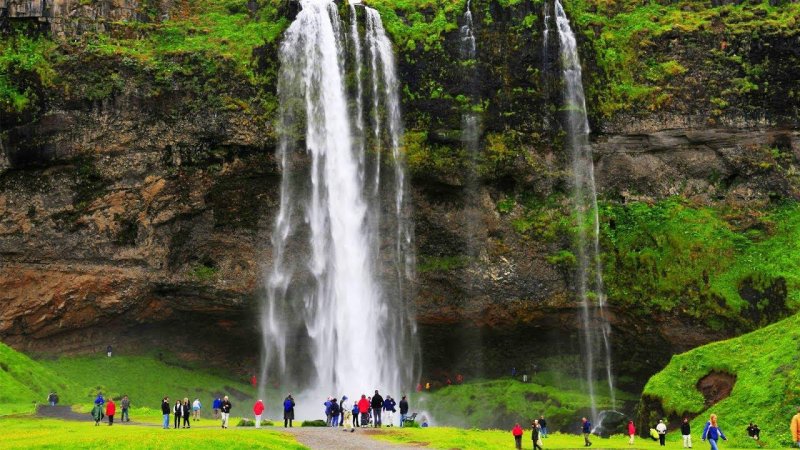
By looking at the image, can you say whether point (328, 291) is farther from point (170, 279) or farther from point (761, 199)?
point (761, 199)

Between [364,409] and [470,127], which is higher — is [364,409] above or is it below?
below

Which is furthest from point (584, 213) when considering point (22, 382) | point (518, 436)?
point (22, 382)

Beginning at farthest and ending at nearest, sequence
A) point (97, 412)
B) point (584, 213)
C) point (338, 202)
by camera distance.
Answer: point (584, 213) < point (338, 202) < point (97, 412)

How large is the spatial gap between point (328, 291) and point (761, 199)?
29755mm

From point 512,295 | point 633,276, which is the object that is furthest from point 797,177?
point 512,295

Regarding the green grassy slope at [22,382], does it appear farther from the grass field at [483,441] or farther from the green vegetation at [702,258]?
the green vegetation at [702,258]

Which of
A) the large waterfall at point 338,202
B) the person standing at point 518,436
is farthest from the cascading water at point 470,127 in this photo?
the person standing at point 518,436

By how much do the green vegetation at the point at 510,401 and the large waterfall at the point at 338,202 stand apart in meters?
3.14

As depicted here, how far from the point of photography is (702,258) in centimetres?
5522

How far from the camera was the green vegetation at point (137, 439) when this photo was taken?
26781 millimetres

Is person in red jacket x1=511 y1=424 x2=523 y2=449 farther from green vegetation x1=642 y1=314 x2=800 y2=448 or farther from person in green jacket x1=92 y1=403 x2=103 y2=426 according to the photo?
person in green jacket x1=92 y1=403 x2=103 y2=426

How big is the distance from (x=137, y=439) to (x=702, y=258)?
3966 centimetres

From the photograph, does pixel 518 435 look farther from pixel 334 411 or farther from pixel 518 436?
pixel 334 411

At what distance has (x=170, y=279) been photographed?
56.6m
